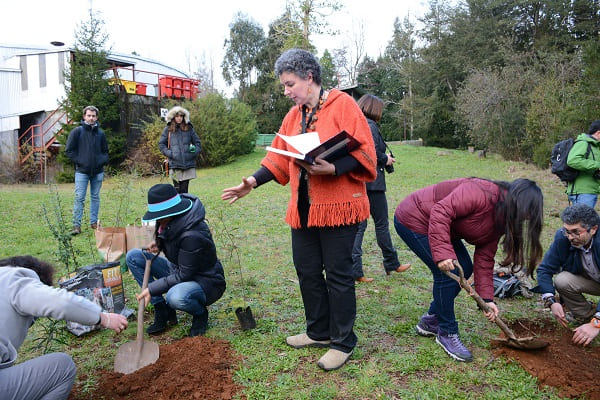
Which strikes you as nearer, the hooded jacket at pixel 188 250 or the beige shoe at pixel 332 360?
the beige shoe at pixel 332 360

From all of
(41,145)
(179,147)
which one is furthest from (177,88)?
(179,147)

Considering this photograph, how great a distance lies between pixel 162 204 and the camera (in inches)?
121

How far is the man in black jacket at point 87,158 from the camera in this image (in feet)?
21.1

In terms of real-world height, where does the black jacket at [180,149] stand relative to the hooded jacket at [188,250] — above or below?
above

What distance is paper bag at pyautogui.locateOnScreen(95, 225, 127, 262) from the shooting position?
443cm

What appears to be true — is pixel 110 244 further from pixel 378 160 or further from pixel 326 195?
pixel 378 160

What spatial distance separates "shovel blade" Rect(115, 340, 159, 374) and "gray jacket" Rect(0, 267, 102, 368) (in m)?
0.86

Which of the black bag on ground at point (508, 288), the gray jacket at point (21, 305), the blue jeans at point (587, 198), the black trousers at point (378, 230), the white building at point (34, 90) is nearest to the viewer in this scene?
the gray jacket at point (21, 305)

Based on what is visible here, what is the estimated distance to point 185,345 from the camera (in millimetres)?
3092

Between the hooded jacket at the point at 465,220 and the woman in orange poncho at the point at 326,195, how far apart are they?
0.46 meters

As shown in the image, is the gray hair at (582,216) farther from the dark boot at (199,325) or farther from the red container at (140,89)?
the red container at (140,89)

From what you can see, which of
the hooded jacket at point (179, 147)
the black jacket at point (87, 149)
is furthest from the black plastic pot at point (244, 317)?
the hooded jacket at point (179, 147)

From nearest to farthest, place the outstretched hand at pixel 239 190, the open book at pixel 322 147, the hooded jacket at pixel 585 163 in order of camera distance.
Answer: the open book at pixel 322 147 < the outstretched hand at pixel 239 190 < the hooded jacket at pixel 585 163

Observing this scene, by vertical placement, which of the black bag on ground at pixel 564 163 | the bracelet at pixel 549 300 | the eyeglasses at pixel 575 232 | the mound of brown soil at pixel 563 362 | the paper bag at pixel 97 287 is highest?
the black bag on ground at pixel 564 163
